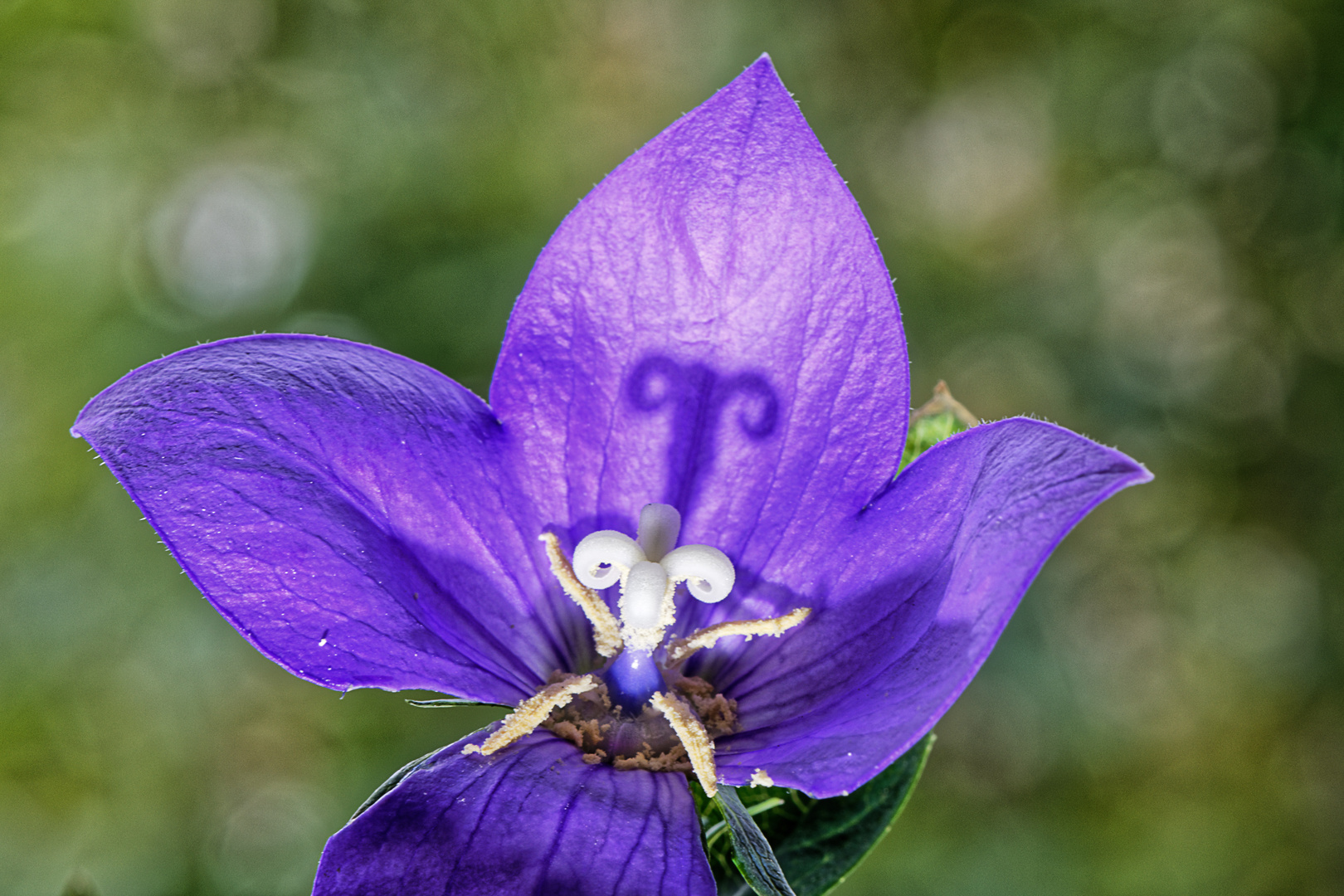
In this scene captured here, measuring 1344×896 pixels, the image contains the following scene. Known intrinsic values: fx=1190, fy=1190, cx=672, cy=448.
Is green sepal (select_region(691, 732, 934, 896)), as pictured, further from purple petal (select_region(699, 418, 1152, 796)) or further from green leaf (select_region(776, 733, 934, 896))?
purple petal (select_region(699, 418, 1152, 796))

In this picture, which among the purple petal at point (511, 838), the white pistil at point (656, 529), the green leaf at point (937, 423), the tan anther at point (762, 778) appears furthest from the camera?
the green leaf at point (937, 423)

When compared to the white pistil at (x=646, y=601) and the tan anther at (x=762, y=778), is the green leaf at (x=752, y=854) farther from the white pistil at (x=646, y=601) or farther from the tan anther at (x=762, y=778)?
the white pistil at (x=646, y=601)

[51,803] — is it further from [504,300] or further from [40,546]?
[504,300]

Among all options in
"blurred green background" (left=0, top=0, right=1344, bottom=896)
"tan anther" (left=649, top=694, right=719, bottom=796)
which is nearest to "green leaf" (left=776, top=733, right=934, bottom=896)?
"tan anther" (left=649, top=694, right=719, bottom=796)

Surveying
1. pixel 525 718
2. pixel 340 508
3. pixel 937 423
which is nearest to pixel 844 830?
pixel 525 718

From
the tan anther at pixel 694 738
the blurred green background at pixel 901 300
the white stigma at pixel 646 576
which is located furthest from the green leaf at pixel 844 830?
the blurred green background at pixel 901 300

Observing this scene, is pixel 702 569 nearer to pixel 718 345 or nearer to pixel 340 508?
pixel 718 345

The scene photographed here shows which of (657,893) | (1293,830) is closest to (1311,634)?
(1293,830)
